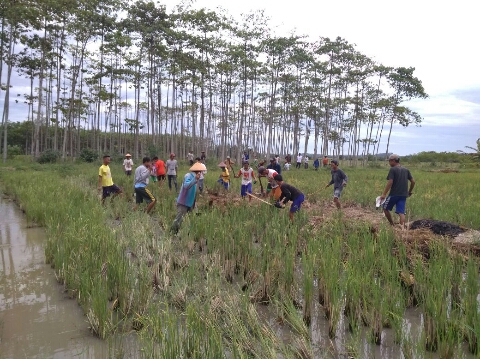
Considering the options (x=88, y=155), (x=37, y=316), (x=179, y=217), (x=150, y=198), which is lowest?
(x=37, y=316)

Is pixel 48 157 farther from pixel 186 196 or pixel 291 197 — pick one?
pixel 291 197

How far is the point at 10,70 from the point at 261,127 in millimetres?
31864

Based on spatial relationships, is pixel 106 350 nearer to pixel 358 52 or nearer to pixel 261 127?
pixel 358 52

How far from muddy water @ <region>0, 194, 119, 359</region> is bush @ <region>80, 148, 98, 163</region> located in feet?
69.8

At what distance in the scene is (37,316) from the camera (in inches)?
124

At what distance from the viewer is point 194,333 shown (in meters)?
2.32

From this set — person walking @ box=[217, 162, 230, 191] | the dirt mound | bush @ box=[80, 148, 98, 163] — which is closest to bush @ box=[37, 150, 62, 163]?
bush @ box=[80, 148, 98, 163]

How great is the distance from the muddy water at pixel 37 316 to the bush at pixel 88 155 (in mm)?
21260

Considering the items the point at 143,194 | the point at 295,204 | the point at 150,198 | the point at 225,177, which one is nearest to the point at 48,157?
the point at 225,177

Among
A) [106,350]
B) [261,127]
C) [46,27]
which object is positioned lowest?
[106,350]

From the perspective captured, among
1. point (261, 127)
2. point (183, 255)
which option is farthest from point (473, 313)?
point (261, 127)

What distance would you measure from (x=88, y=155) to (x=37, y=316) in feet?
78.3

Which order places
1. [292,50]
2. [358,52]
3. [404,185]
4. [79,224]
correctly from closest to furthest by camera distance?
[79,224], [404,185], [292,50], [358,52]

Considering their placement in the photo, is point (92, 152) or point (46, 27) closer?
point (46, 27)
